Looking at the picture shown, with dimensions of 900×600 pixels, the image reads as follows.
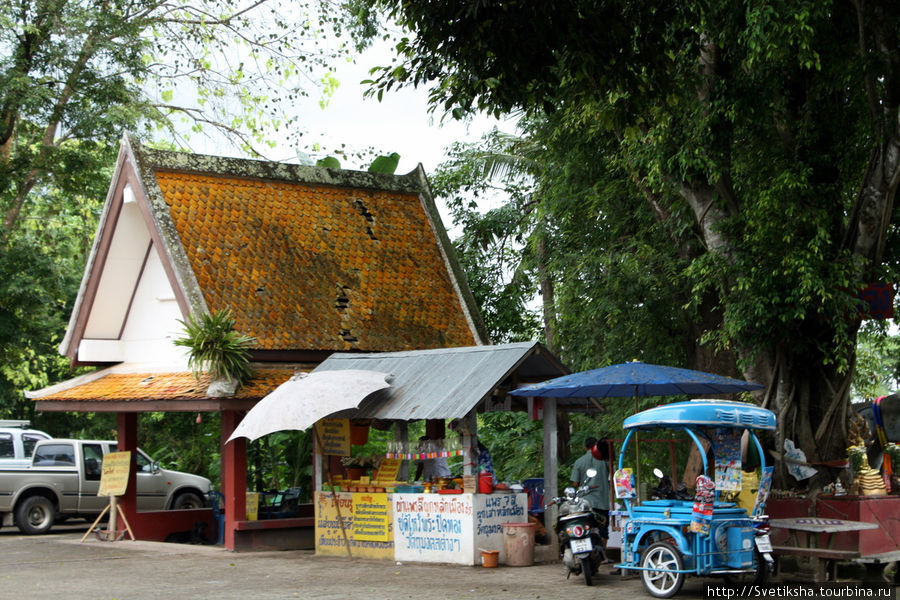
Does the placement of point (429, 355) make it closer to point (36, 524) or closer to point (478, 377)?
point (478, 377)

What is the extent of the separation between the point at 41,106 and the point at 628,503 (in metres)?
17.7

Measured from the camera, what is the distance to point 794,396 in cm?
1443

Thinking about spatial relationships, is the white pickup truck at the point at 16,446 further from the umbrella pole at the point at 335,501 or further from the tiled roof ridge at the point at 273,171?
the umbrella pole at the point at 335,501

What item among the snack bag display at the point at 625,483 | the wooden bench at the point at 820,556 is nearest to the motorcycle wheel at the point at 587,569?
the snack bag display at the point at 625,483

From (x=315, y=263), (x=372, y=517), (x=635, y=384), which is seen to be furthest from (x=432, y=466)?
(x=315, y=263)

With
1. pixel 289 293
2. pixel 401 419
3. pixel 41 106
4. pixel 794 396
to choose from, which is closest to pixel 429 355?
pixel 401 419

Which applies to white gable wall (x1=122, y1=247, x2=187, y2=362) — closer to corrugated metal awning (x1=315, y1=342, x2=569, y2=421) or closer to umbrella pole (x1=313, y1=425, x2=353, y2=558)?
umbrella pole (x1=313, y1=425, x2=353, y2=558)

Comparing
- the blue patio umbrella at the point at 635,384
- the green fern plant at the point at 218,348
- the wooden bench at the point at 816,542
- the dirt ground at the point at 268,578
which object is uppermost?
the green fern plant at the point at 218,348

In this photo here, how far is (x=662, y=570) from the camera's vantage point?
1076cm

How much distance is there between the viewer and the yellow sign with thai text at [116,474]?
59.5 feet

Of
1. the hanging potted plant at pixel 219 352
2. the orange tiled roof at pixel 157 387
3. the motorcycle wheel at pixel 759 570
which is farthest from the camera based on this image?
the orange tiled roof at pixel 157 387

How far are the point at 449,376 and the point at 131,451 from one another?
7.18 m

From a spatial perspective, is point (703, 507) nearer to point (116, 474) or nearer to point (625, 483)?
point (625, 483)

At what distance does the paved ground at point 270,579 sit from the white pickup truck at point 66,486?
4625 millimetres
